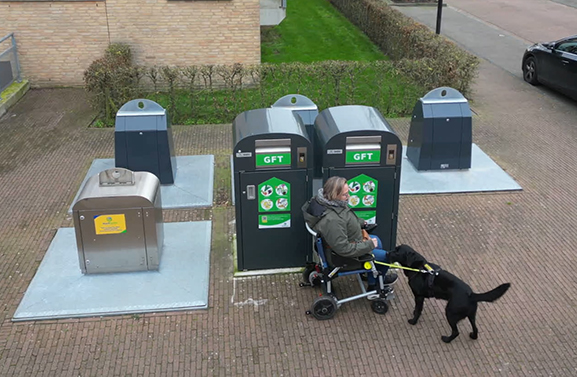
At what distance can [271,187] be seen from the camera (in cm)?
619

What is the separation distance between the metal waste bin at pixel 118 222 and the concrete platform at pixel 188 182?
56.1 inches

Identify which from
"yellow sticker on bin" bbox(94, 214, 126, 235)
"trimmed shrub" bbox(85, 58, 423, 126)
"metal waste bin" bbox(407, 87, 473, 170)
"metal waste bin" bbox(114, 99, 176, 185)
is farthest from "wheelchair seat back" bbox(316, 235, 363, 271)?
"trimmed shrub" bbox(85, 58, 423, 126)

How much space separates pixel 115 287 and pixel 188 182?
2.69 m

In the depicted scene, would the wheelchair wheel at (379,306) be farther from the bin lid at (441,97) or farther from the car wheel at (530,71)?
the car wheel at (530,71)

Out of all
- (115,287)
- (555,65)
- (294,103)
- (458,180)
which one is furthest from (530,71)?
(115,287)

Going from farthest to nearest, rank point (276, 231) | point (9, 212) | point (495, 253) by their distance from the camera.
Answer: point (9, 212), point (495, 253), point (276, 231)

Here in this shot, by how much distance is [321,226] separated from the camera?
5473mm

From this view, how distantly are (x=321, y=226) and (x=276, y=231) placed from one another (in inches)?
41.2

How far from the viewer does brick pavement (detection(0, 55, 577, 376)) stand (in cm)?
530

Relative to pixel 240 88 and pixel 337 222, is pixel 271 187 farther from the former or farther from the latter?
pixel 240 88

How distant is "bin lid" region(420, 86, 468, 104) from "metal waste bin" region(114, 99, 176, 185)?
3762 mm

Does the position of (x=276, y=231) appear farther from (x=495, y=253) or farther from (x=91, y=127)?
(x=91, y=127)

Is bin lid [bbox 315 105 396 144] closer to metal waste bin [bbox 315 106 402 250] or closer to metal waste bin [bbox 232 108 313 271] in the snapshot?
metal waste bin [bbox 315 106 402 250]

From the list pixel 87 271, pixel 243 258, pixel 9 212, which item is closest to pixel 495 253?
pixel 243 258
